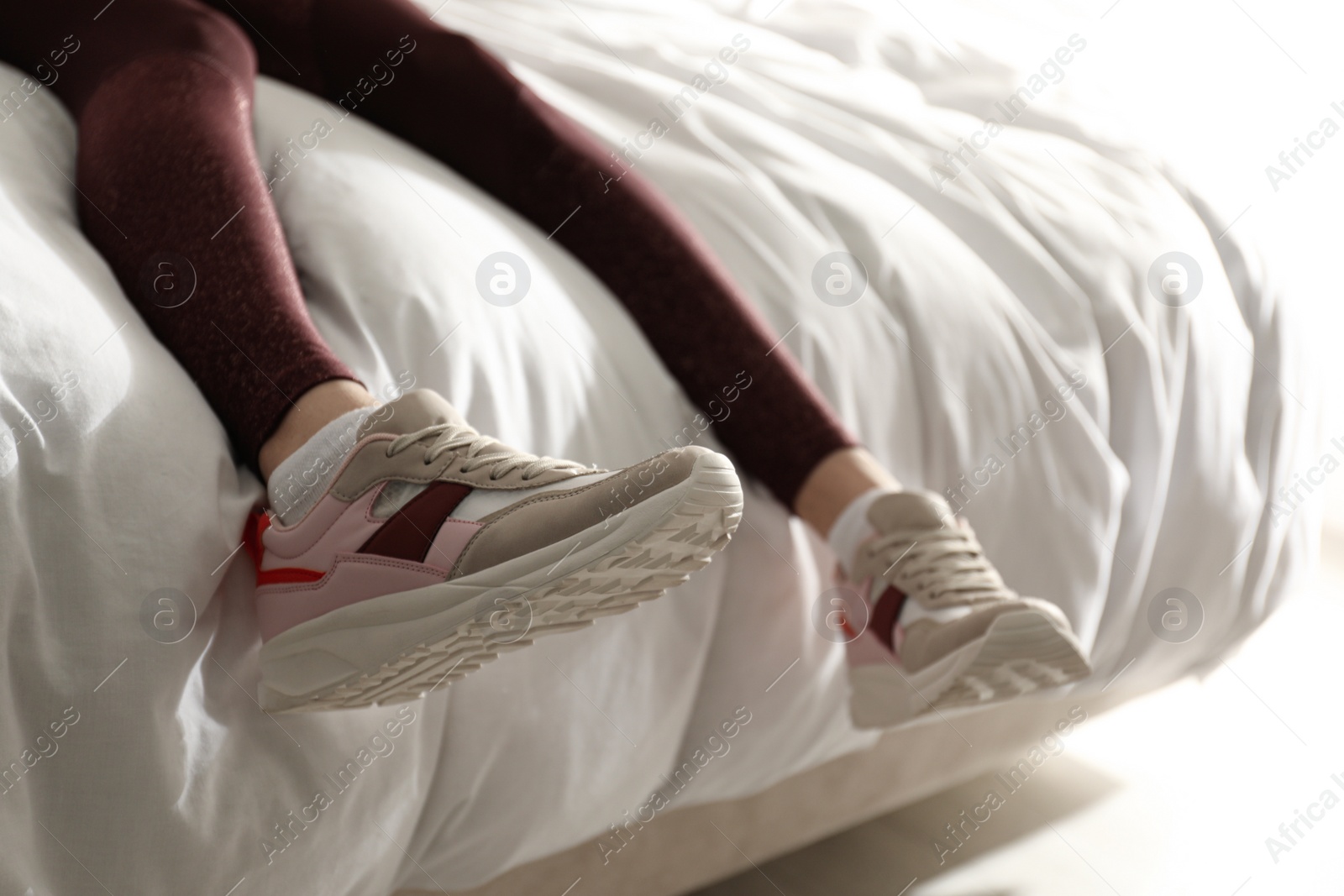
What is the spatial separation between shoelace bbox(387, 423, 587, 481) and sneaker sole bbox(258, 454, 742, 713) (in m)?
0.06

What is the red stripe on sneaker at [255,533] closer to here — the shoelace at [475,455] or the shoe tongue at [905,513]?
the shoelace at [475,455]

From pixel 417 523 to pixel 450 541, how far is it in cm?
2

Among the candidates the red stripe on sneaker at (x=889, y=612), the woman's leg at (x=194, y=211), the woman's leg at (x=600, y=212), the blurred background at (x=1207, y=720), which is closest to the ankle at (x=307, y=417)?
the woman's leg at (x=194, y=211)

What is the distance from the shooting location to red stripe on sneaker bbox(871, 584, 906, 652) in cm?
73

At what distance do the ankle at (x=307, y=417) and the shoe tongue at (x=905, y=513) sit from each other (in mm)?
338

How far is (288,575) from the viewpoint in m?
0.53

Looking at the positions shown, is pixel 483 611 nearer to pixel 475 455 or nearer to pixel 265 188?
pixel 475 455

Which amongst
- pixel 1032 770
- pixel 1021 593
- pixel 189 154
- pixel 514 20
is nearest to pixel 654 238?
pixel 189 154

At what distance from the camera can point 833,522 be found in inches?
28.8

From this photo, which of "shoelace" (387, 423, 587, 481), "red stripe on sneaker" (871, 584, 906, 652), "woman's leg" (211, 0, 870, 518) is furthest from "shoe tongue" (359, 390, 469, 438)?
"red stripe on sneaker" (871, 584, 906, 652)

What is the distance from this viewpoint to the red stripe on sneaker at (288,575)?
0.52 m

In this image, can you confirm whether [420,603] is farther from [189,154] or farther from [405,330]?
[189,154]

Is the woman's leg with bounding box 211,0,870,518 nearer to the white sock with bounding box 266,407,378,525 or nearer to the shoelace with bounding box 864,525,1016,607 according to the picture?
the shoelace with bounding box 864,525,1016,607

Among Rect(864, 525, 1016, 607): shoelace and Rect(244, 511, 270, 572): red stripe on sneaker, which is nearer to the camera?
Rect(244, 511, 270, 572): red stripe on sneaker
